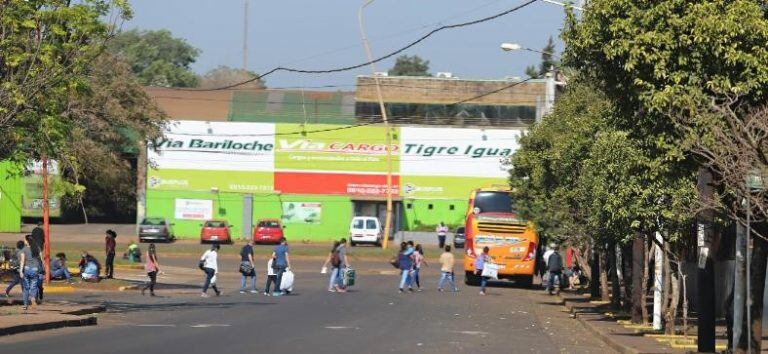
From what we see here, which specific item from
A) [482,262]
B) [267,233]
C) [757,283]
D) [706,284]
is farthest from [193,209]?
[757,283]

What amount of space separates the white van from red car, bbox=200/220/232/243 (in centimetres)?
719

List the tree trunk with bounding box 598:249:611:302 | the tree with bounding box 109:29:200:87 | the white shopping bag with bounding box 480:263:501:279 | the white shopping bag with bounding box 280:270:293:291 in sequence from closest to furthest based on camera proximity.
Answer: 1. the tree trunk with bounding box 598:249:611:302
2. the white shopping bag with bounding box 280:270:293:291
3. the white shopping bag with bounding box 480:263:501:279
4. the tree with bounding box 109:29:200:87

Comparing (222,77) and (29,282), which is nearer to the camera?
(29,282)

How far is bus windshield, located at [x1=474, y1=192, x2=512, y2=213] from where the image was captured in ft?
156

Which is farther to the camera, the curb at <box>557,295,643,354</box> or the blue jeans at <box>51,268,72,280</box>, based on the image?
the blue jeans at <box>51,268,72,280</box>

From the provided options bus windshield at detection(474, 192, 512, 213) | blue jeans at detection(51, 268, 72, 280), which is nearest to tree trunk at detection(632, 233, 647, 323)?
blue jeans at detection(51, 268, 72, 280)

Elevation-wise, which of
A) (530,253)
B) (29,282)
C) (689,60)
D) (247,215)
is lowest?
(29,282)

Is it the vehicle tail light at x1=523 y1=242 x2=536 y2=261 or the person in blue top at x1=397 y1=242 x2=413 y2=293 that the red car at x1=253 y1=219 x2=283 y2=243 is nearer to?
the vehicle tail light at x1=523 y1=242 x2=536 y2=261

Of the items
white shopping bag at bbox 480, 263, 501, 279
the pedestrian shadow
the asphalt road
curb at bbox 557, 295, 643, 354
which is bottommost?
curb at bbox 557, 295, 643, 354

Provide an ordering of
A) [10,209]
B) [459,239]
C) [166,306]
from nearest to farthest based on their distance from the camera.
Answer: [166,306]
[459,239]
[10,209]

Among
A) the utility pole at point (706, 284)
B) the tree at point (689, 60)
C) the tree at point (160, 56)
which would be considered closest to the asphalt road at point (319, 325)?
the utility pole at point (706, 284)

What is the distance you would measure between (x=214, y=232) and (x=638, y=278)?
4619cm

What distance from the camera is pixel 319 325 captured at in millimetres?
24641

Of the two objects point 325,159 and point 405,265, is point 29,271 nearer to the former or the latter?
point 405,265
